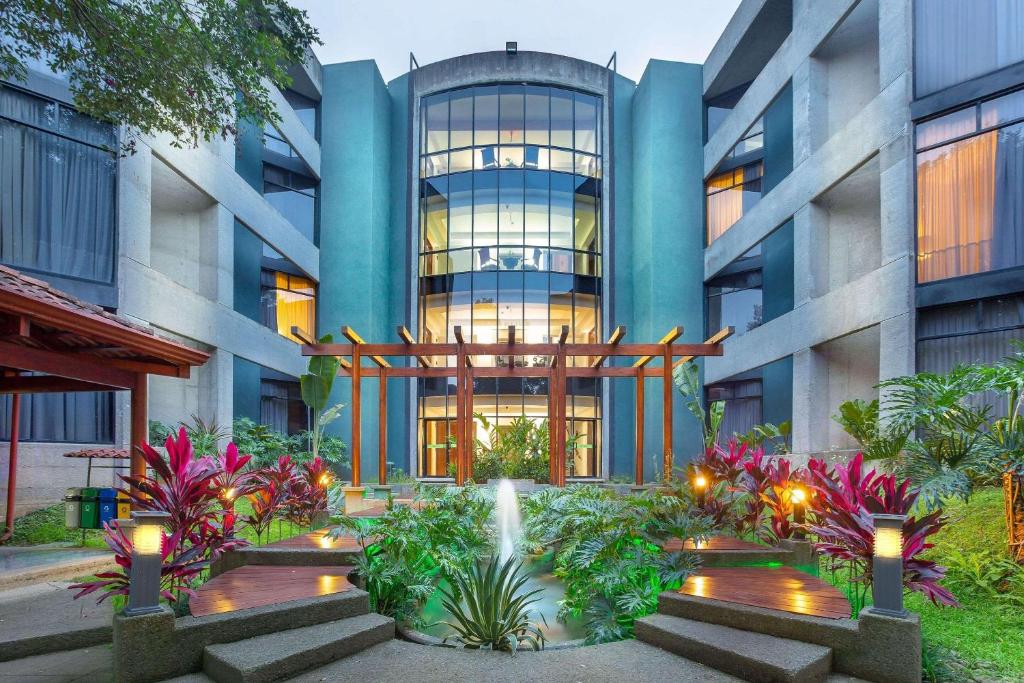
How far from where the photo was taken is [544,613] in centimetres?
644

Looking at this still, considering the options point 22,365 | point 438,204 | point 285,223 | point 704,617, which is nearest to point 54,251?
point 22,365

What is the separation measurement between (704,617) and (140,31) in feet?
33.0

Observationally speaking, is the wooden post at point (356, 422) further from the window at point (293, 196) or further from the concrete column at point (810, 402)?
the concrete column at point (810, 402)

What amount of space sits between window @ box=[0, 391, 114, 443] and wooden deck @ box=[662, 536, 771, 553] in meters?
9.93

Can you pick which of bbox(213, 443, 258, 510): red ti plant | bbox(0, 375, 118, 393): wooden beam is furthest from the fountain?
bbox(0, 375, 118, 393): wooden beam

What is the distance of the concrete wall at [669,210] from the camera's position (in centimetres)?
2041

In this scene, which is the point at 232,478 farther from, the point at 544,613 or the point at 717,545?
the point at 717,545

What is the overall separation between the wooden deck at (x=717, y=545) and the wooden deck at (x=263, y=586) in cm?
351

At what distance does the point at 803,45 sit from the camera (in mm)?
15172

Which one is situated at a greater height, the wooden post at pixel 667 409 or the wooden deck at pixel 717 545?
the wooden post at pixel 667 409

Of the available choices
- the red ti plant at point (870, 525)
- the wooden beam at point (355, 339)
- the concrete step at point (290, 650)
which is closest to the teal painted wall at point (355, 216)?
the wooden beam at point (355, 339)

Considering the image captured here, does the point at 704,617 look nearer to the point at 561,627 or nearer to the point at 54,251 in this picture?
the point at 561,627

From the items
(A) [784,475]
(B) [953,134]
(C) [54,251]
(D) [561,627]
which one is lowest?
(D) [561,627]

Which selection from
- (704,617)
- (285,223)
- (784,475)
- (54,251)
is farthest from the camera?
(285,223)
